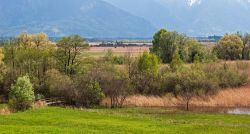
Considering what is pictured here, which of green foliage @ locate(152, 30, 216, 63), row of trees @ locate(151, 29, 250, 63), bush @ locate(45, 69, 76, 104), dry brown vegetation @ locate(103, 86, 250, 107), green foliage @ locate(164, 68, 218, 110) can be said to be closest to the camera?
bush @ locate(45, 69, 76, 104)

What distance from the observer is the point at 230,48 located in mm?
124625

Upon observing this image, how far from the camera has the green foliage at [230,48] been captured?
12444cm

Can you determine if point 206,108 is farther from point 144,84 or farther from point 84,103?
point 84,103

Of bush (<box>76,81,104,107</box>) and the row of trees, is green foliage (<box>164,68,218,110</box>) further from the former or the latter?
the row of trees

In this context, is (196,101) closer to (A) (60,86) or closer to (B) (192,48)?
(A) (60,86)

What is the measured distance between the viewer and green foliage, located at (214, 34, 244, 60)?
124 meters

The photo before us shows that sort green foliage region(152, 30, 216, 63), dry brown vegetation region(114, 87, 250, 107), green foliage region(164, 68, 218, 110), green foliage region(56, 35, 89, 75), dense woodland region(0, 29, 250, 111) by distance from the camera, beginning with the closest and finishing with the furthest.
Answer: dense woodland region(0, 29, 250, 111) → dry brown vegetation region(114, 87, 250, 107) → green foliage region(164, 68, 218, 110) → green foliage region(56, 35, 89, 75) → green foliage region(152, 30, 216, 63)

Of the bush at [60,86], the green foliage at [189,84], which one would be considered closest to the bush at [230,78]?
the green foliage at [189,84]

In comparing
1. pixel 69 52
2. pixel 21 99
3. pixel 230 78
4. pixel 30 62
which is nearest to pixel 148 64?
pixel 69 52

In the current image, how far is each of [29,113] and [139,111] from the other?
20459mm

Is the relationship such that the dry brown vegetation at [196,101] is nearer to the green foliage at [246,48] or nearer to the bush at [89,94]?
the bush at [89,94]

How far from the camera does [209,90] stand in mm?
81875

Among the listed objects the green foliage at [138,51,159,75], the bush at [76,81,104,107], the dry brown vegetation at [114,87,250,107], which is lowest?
the dry brown vegetation at [114,87,250,107]

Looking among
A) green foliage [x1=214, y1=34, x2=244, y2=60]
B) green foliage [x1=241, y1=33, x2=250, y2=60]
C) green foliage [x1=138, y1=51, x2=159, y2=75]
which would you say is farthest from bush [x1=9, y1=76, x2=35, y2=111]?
green foliage [x1=241, y1=33, x2=250, y2=60]
